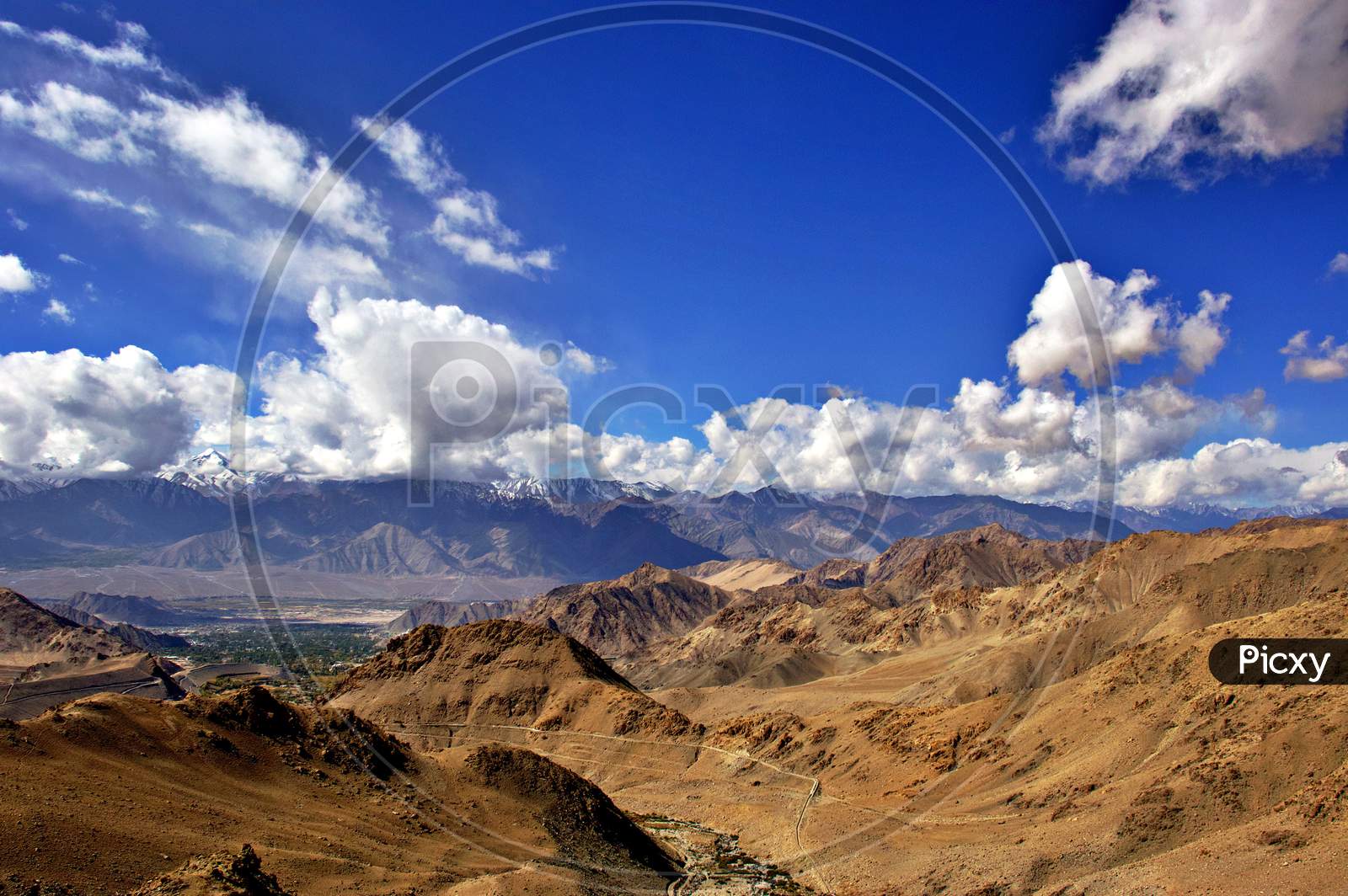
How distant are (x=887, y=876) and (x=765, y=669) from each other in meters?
128

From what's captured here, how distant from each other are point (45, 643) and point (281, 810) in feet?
651

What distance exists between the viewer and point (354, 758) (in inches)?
2090

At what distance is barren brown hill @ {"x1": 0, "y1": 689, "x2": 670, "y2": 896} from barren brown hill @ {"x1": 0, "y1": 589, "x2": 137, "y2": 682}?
532 ft

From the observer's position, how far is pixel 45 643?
618 ft

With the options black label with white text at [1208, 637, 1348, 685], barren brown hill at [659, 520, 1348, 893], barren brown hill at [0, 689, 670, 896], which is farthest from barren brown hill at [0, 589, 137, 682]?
black label with white text at [1208, 637, 1348, 685]

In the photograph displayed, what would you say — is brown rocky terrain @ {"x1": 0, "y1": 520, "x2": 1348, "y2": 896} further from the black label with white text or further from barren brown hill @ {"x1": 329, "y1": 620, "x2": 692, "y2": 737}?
the black label with white text

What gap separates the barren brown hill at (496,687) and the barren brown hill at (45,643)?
97.8m

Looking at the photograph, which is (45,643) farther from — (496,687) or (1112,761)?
(1112,761)

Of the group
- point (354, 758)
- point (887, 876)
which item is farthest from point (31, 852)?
point (887, 876)

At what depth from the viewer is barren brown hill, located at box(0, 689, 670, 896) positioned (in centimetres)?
3200

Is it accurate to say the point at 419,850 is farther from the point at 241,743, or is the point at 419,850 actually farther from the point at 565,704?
the point at 565,704

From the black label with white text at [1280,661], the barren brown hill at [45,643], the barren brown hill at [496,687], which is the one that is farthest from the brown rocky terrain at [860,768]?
the barren brown hill at [45,643]

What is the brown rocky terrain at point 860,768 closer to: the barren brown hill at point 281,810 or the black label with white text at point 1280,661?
the barren brown hill at point 281,810

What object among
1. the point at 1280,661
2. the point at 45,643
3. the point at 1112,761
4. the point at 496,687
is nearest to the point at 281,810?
the point at 1112,761
